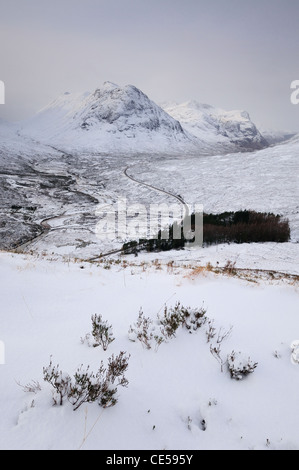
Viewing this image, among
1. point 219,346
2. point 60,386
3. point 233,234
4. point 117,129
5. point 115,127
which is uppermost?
point 115,127

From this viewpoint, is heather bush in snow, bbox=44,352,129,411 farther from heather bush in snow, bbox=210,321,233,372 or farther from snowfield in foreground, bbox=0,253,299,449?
heather bush in snow, bbox=210,321,233,372

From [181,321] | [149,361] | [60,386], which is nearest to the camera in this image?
[60,386]

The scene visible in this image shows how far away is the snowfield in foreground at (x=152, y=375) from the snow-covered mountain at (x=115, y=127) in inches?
5024

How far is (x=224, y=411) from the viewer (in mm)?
2459

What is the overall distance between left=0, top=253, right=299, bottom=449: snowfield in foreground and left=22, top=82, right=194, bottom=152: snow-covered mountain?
419 feet

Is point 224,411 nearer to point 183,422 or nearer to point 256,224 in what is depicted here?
point 183,422

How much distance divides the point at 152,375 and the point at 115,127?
588 feet

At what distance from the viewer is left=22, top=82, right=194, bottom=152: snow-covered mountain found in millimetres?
140250

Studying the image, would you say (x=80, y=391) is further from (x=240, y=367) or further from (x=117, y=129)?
(x=117, y=129)

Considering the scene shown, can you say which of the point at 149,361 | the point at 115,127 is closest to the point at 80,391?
the point at 149,361

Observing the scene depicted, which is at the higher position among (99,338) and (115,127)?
(115,127)

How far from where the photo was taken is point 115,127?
163m

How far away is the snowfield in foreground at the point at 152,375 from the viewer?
2.15 metres

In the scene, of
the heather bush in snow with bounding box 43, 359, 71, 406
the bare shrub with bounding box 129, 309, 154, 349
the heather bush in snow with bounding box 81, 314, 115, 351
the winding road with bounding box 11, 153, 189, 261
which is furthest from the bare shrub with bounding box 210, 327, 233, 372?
A: the winding road with bounding box 11, 153, 189, 261
